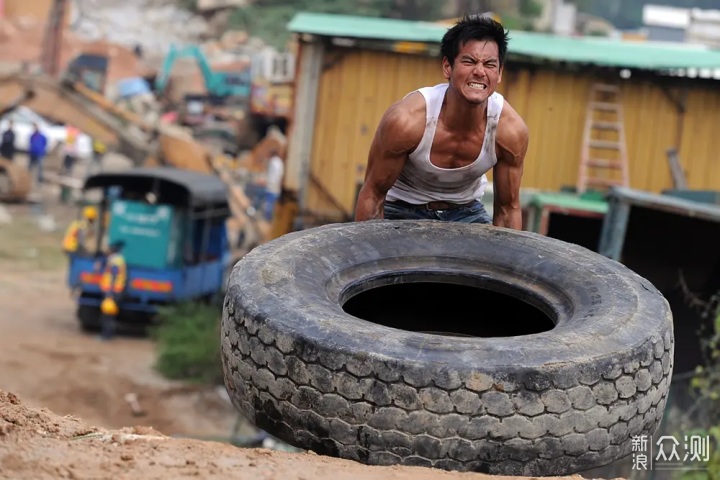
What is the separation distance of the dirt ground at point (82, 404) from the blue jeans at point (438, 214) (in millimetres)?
1461

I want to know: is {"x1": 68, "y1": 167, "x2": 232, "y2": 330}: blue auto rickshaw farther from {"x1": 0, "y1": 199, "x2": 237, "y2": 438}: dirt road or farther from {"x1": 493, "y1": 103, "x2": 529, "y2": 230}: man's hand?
{"x1": 493, "y1": 103, "x2": 529, "y2": 230}: man's hand

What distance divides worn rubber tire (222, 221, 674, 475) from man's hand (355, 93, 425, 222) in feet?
2.51

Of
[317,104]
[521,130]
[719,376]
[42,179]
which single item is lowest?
[42,179]

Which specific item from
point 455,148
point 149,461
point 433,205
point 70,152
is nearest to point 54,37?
point 70,152

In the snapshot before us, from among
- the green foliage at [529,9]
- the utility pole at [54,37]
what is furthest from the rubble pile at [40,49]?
the green foliage at [529,9]

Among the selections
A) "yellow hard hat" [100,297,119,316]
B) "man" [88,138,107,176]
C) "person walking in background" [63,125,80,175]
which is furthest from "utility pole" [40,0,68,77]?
"yellow hard hat" [100,297,119,316]

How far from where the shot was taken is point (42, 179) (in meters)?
23.1

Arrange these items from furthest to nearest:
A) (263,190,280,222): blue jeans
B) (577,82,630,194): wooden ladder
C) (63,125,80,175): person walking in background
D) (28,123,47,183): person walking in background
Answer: (63,125,80,175): person walking in background → (28,123,47,183): person walking in background → (263,190,280,222): blue jeans → (577,82,630,194): wooden ladder

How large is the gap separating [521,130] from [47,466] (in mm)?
2247

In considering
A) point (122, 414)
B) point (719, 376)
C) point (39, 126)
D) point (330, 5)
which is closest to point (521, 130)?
point (719, 376)

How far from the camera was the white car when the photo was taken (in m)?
24.6

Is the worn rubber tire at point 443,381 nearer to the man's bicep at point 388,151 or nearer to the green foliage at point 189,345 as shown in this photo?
the man's bicep at point 388,151

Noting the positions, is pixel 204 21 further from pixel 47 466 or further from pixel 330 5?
pixel 47 466

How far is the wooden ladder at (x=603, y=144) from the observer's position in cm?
1148
